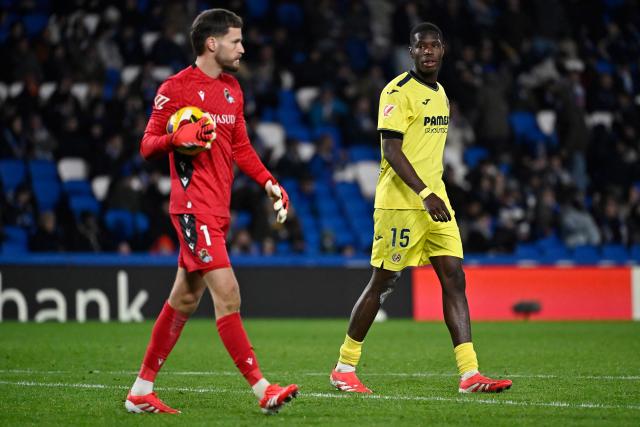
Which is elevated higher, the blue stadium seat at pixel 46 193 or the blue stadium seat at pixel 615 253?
the blue stadium seat at pixel 46 193

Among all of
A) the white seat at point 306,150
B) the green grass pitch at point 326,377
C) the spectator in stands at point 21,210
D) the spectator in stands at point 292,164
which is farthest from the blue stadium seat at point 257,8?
the green grass pitch at point 326,377

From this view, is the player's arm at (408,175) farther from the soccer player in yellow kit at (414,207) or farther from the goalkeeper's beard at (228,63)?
the goalkeeper's beard at (228,63)

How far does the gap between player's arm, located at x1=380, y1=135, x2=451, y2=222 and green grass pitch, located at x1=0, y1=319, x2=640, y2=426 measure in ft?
3.97

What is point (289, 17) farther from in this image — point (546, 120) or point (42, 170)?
point (42, 170)

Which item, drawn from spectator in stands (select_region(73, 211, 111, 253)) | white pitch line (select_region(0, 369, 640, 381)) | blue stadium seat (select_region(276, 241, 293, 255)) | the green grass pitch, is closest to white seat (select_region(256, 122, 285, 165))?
blue stadium seat (select_region(276, 241, 293, 255))

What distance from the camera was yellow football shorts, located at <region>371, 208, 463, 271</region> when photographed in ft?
27.0

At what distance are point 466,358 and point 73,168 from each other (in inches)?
506

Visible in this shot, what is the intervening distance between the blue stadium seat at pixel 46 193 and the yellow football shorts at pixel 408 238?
11644mm

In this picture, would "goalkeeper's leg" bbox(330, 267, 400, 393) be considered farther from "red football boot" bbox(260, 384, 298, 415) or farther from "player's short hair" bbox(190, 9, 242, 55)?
"player's short hair" bbox(190, 9, 242, 55)

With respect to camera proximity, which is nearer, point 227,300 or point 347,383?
point 227,300

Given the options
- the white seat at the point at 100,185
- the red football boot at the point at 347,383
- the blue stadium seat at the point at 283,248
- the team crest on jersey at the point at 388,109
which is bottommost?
the blue stadium seat at the point at 283,248

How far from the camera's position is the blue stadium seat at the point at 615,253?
20.4 meters

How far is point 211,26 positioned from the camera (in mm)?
6875

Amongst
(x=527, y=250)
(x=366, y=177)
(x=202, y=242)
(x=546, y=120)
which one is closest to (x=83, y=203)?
(x=366, y=177)
